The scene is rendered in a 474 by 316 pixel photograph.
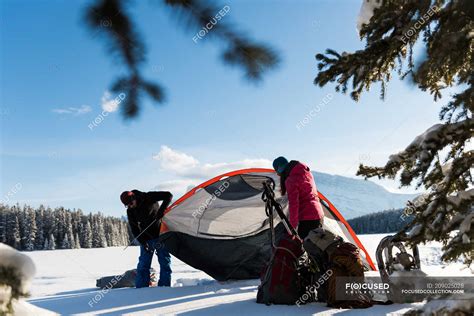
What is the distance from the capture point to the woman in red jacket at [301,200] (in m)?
5.09

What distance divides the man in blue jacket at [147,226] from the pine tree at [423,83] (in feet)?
15.9

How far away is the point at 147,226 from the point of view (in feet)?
22.7

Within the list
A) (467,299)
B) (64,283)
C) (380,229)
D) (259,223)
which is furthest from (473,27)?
(380,229)

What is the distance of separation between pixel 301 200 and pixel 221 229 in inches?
100

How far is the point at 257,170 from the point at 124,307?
130 inches

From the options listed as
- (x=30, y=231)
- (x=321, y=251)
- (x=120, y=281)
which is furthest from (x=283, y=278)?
(x=30, y=231)

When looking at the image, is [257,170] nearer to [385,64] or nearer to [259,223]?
[259,223]

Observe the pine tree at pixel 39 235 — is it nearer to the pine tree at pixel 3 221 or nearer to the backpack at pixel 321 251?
the pine tree at pixel 3 221

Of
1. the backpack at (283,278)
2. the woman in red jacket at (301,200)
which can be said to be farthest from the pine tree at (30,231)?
the backpack at (283,278)

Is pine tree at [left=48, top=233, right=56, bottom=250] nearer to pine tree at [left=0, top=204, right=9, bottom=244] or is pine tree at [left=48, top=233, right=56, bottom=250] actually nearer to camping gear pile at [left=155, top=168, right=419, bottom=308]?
pine tree at [left=0, top=204, right=9, bottom=244]

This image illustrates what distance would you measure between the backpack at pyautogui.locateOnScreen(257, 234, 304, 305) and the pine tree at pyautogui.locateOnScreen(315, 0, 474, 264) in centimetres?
195

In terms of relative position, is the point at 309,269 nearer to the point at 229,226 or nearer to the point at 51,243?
the point at 229,226

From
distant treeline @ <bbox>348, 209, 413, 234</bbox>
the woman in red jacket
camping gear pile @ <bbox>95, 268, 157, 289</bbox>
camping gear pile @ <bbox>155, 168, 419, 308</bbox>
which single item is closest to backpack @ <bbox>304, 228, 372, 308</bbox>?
the woman in red jacket

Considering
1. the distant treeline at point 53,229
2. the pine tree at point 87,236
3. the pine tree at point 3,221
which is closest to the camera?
the pine tree at point 3,221
